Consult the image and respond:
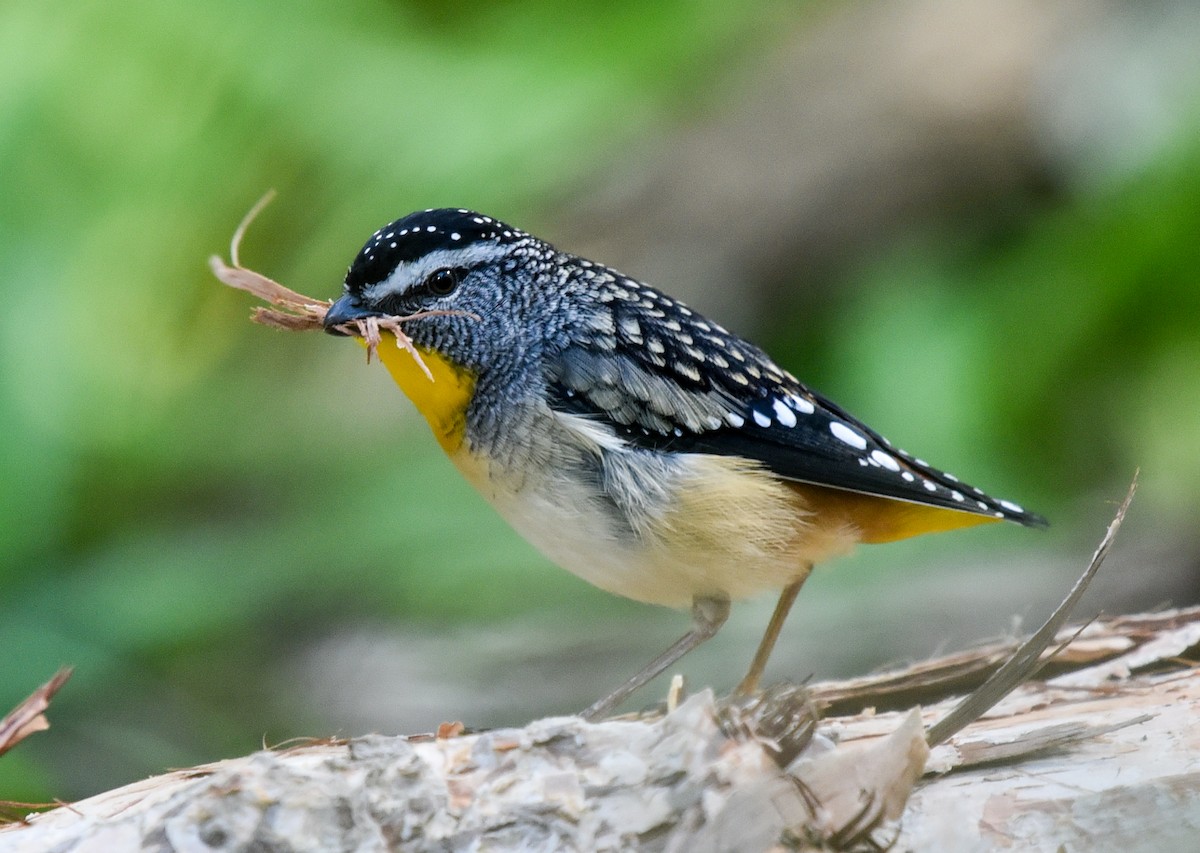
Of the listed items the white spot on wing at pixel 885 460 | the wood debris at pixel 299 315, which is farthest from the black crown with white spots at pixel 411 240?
the white spot on wing at pixel 885 460

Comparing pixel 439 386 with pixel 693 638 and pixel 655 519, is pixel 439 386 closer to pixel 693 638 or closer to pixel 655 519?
pixel 655 519

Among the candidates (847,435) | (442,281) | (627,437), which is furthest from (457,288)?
(847,435)

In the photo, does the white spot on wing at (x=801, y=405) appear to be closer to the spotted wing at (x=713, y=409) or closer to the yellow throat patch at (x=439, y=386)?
the spotted wing at (x=713, y=409)

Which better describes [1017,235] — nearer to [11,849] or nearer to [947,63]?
[947,63]

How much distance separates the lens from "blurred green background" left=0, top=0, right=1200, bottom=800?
6305mm

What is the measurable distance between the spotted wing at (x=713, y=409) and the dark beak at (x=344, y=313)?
0.56 metres

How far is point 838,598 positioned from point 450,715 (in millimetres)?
2005

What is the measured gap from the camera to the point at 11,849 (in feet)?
9.11

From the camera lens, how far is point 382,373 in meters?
8.03

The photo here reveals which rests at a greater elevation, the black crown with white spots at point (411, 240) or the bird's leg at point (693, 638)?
the black crown with white spots at point (411, 240)

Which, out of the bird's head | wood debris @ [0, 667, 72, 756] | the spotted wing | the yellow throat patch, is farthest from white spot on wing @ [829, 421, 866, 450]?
wood debris @ [0, 667, 72, 756]

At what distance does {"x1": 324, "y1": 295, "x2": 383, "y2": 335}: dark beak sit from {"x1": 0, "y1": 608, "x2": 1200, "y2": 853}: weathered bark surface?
4.28 feet

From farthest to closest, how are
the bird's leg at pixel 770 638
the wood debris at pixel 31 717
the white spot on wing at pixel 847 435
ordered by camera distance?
1. the bird's leg at pixel 770 638
2. the white spot on wing at pixel 847 435
3. the wood debris at pixel 31 717

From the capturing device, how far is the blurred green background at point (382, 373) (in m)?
6.30
